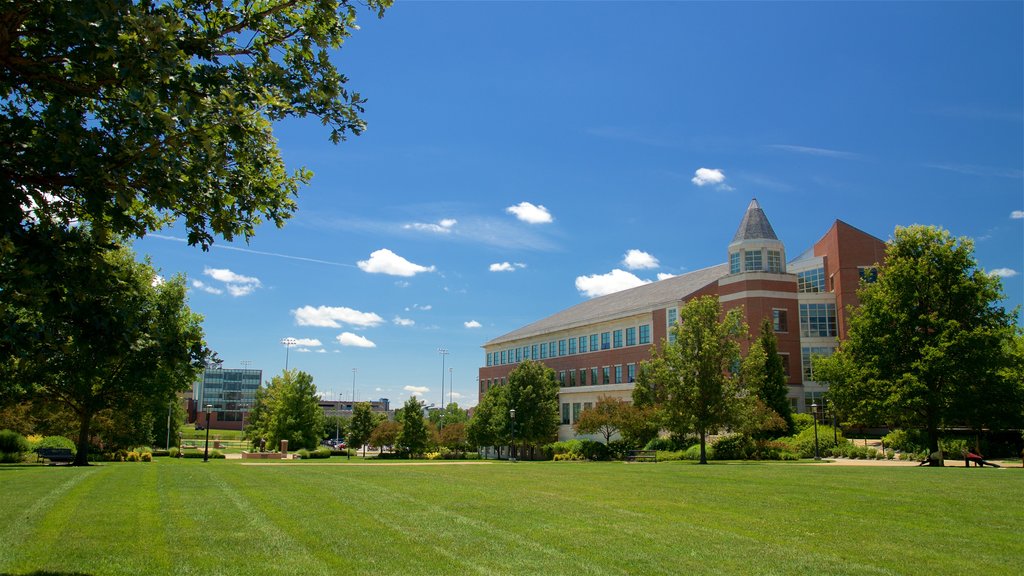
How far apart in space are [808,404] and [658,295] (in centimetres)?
1644

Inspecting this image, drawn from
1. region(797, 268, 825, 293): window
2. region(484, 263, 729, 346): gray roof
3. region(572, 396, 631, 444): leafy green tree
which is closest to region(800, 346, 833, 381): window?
region(797, 268, 825, 293): window

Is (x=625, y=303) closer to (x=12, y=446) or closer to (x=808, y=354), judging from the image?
(x=808, y=354)

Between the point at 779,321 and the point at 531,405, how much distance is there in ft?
70.0

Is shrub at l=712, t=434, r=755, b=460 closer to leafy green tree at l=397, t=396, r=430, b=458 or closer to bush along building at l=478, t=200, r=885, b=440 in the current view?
bush along building at l=478, t=200, r=885, b=440

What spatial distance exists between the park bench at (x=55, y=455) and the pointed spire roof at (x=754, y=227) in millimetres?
47039

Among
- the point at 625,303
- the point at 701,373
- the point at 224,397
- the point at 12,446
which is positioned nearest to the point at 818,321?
the point at 625,303

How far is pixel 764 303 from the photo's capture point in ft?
179

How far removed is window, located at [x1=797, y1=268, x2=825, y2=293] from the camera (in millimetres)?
57000

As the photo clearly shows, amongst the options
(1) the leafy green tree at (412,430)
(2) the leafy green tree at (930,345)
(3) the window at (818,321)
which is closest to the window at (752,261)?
(3) the window at (818,321)

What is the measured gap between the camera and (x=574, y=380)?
71312 millimetres

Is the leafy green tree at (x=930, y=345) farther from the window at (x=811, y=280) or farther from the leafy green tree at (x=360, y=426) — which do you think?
the leafy green tree at (x=360, y=426)

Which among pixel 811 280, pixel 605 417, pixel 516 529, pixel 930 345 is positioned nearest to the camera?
pixel 516 529

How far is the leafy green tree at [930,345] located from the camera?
33625mm

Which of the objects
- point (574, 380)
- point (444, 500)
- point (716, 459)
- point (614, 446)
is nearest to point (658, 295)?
point (574, 380)
